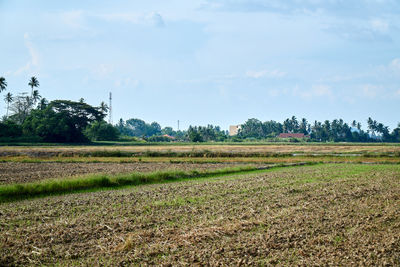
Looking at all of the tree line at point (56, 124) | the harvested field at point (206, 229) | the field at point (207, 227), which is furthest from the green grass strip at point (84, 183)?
the tree line at point (56, 124)

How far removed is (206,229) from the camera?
1084 cm

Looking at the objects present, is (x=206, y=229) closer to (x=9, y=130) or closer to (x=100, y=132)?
(x=9, y=130)

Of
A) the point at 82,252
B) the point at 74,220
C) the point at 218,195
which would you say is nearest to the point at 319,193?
the point at 218,195

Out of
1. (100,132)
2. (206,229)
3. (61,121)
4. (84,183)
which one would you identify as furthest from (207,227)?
(100,132)

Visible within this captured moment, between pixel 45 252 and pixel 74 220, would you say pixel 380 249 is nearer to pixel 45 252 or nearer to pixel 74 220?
pixel 45 252

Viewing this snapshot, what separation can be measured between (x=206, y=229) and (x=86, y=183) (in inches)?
508

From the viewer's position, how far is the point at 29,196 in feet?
61.3

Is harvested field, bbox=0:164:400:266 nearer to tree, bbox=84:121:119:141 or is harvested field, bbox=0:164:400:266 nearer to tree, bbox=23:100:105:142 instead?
tree, bbox=23:100:105:142

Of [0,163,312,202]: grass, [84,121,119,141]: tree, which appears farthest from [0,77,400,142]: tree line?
[0,163,312,202]: grass

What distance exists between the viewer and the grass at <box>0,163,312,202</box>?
1876 centimetres

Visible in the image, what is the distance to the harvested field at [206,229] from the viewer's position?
888 centimetres

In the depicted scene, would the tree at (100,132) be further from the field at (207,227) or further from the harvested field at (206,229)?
the harvested field at (206,229)

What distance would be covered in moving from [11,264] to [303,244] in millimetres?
6558

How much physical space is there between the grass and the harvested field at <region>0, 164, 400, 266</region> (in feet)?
6.01
